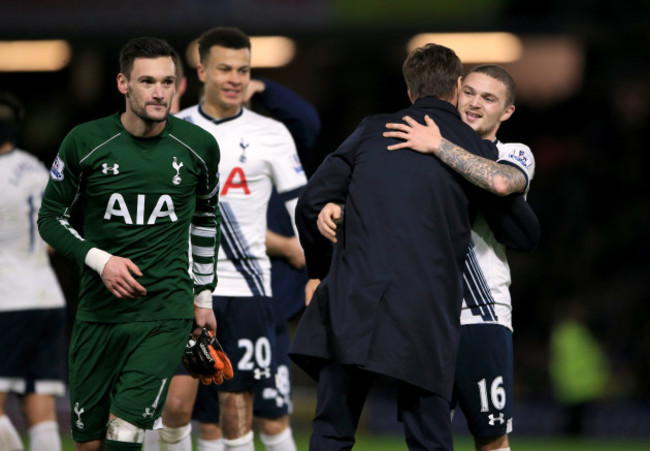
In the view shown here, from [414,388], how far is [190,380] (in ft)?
6.23

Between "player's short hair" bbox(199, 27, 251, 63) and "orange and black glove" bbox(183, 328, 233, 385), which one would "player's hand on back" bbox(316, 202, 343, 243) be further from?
"player's short hair" bbox(199, 27, 251, 63)

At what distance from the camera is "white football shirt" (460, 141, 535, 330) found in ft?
18.8

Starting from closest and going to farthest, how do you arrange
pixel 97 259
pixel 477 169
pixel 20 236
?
pixel 477 169 < pixel 97 259 < pixel 20 236

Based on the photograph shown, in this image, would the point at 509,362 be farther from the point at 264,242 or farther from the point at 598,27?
the point at 598,27

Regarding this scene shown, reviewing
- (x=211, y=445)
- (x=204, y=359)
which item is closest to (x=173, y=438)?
(x=211, y=445)

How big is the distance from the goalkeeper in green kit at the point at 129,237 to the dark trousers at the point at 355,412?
0.88m

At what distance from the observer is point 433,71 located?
213 inches

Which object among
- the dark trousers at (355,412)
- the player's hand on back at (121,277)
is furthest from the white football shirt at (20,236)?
the dark trousers at (355,412)

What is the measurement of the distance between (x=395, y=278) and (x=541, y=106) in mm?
13928

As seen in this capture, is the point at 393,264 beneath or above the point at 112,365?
above

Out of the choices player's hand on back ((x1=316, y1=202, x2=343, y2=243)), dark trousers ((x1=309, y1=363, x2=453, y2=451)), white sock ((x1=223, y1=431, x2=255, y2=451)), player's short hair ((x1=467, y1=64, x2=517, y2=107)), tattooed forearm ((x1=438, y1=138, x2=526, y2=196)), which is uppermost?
player's short hair ((x1=467, y1=64, x2=517, y2=107))

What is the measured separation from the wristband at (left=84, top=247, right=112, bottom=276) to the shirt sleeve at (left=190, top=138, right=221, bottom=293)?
0.66 meters

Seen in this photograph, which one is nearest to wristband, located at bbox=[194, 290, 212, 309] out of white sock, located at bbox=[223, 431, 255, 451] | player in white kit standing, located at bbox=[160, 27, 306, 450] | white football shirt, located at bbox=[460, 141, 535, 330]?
player in white kit standing, located at bbox=[160, 27, 306, 450]

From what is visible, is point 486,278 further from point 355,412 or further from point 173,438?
point 173,438
